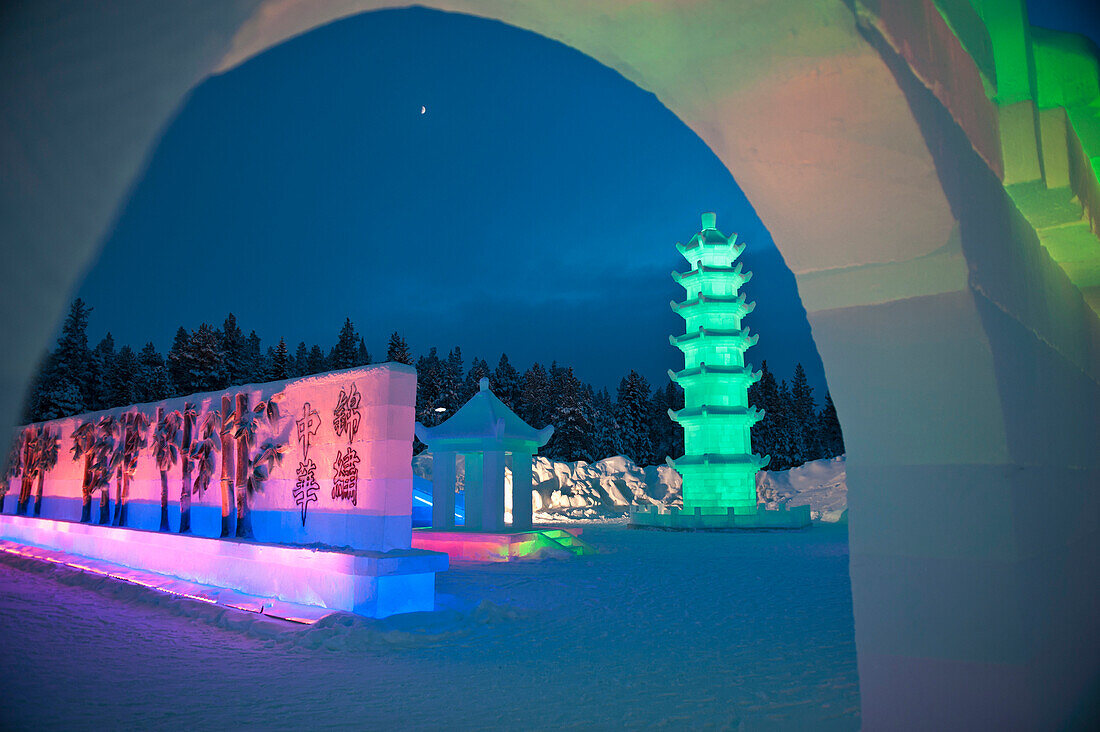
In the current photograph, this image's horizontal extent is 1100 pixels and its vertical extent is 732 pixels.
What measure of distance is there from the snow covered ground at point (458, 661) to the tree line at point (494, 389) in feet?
134

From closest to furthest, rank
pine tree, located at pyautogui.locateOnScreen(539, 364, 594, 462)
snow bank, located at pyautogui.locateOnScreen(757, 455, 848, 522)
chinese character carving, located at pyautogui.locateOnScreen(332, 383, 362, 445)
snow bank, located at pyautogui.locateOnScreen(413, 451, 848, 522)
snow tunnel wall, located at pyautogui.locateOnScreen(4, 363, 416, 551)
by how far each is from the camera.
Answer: snow tunnel wall, located at pyautogui.locateOnScreen(4, 363, 416, 551) → chinese character carving, located at pyautogui.locateOnScreen(332, 383, 362, 445) → snow bank, located at pyautogui.locateOnScreen(757, 455, 848, 522) → snow bank, located at pyautogui.locateOnScreen(413, 451, 848, 522) → pine tree, located at pyautogui.locateOnScreen(539, 364, 594, 462)

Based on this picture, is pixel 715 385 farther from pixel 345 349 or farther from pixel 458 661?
pixel 345 349

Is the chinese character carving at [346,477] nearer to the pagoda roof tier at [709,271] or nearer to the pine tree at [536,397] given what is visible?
the pagoda roof tier at [709,271]

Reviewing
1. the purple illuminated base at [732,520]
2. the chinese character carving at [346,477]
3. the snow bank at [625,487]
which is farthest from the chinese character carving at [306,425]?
the snow bank at [625,487]

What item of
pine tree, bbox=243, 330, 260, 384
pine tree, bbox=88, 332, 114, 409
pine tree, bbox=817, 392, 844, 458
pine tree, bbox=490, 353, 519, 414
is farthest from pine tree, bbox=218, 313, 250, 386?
pine tree, bbox=817, 392, 844, 458


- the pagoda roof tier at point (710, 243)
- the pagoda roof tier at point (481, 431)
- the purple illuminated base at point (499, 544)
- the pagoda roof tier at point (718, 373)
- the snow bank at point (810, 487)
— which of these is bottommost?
the purple illuminated base at point (499, 544)

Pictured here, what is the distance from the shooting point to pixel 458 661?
736 cm

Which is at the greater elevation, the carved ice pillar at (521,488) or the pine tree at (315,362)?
the pine tree at (315,362)

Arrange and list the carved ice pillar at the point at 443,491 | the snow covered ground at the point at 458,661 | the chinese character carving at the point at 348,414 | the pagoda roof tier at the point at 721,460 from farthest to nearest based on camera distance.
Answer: the pagoda roof tier at the point at 721,460, the carved ice pillar at the point at 443,491, the chinese character carving at the point at 348,414, the snow covered ground at the point at 458,661

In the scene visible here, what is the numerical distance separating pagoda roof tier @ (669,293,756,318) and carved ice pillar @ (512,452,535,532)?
13.9 meters

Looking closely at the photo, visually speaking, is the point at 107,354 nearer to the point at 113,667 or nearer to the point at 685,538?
the point at 685,538

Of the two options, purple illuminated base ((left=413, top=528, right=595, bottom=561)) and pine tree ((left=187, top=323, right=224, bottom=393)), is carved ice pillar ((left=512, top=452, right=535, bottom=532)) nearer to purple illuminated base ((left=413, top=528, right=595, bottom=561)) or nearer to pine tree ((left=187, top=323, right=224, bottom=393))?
purple illuminated base ((left=413, top=528, right=595, bottom=561))

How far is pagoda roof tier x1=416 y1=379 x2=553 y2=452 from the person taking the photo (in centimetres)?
1859

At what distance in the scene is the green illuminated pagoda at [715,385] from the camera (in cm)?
3022
